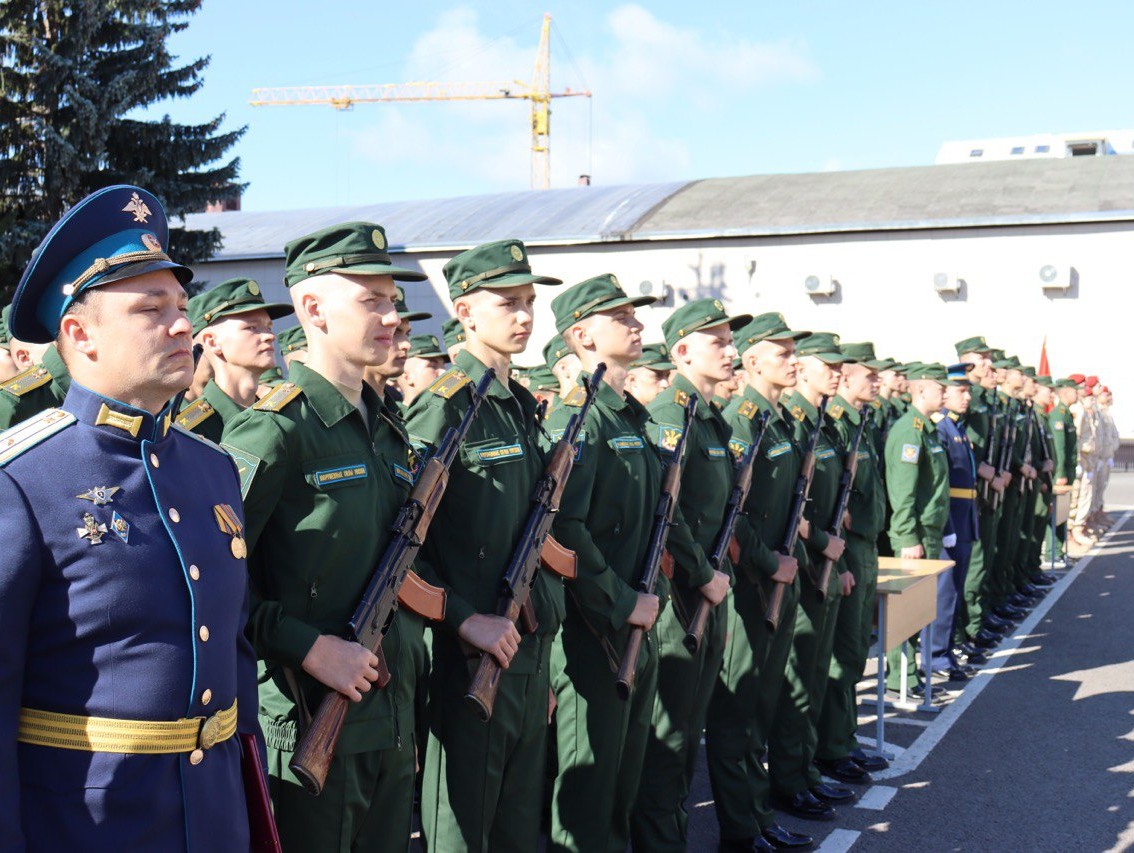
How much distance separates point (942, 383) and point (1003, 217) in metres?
15.6

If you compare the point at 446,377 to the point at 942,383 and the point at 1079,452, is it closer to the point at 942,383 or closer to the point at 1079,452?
the point at 942,383

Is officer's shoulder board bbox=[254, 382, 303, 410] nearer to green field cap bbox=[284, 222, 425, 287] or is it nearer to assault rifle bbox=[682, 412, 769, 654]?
green field cap bbox=[284, 222, 425, 287]

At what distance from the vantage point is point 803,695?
5.77 meters

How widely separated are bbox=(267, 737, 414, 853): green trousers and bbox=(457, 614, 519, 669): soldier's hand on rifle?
1.43 feet

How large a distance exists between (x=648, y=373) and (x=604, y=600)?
144 inches

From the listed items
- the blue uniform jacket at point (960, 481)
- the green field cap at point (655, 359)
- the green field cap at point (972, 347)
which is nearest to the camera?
the green field cap at point (655, 359)

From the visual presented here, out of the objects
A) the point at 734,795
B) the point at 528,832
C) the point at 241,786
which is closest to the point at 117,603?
the point at 241,786

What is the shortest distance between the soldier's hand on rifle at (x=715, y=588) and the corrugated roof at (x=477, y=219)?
22.0m

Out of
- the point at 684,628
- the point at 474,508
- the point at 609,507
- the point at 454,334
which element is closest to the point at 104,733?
the point at 474,508

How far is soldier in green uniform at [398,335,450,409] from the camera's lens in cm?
891

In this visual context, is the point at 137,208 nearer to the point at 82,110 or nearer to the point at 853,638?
the point at 853,638

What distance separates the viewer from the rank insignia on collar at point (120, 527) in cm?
208

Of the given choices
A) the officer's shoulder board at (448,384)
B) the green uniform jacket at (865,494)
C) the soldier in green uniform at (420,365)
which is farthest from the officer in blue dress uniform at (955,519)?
the officer's shoulder board at (448,384)

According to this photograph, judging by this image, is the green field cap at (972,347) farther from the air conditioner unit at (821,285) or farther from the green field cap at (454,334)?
the air conditioner unit at (821,285)
